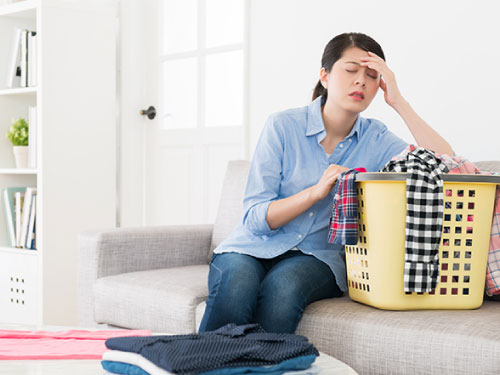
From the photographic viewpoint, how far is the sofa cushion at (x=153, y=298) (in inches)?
82.8

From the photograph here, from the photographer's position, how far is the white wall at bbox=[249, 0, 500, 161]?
8.09 feet

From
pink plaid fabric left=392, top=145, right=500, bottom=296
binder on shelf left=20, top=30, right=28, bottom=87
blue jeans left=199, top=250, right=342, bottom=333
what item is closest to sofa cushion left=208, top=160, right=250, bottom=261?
blue jeans left=199, top=250, right=342, bottom=333

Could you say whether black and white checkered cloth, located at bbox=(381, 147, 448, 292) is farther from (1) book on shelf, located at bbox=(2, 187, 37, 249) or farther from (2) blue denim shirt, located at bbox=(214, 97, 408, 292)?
(1) book on shelf, located at bbox=(2, 187, 37, 249)

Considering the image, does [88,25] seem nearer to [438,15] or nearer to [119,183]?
[119,183]

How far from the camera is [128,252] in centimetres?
251

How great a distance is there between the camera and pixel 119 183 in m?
3.96

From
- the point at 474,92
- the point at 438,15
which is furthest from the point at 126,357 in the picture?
the point at 438,15

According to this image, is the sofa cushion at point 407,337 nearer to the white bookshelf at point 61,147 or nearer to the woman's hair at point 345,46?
the woman's hair at point 345,46

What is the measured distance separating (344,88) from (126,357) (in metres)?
1.08

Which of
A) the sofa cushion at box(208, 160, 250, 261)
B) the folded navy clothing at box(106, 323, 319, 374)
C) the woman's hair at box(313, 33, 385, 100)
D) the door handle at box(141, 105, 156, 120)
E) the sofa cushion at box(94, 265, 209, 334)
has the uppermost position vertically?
the woman's hair at box(313, 33, 385, 100)

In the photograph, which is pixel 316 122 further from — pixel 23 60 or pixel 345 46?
pixel 23 60

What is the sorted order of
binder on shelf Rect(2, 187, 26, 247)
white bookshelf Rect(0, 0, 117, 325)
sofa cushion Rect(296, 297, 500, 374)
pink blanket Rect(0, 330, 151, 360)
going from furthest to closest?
binder on shelf Rect(2, 187, 26, 247), white bookshelf Rect(0, 0, 117, 325), sofa cushion Rect(296, 297, 500, 374), pink blanket Rect(0, 330, 151, 360)

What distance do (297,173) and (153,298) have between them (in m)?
0.59

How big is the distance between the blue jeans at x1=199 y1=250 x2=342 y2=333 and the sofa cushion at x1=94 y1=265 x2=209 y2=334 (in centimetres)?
21
